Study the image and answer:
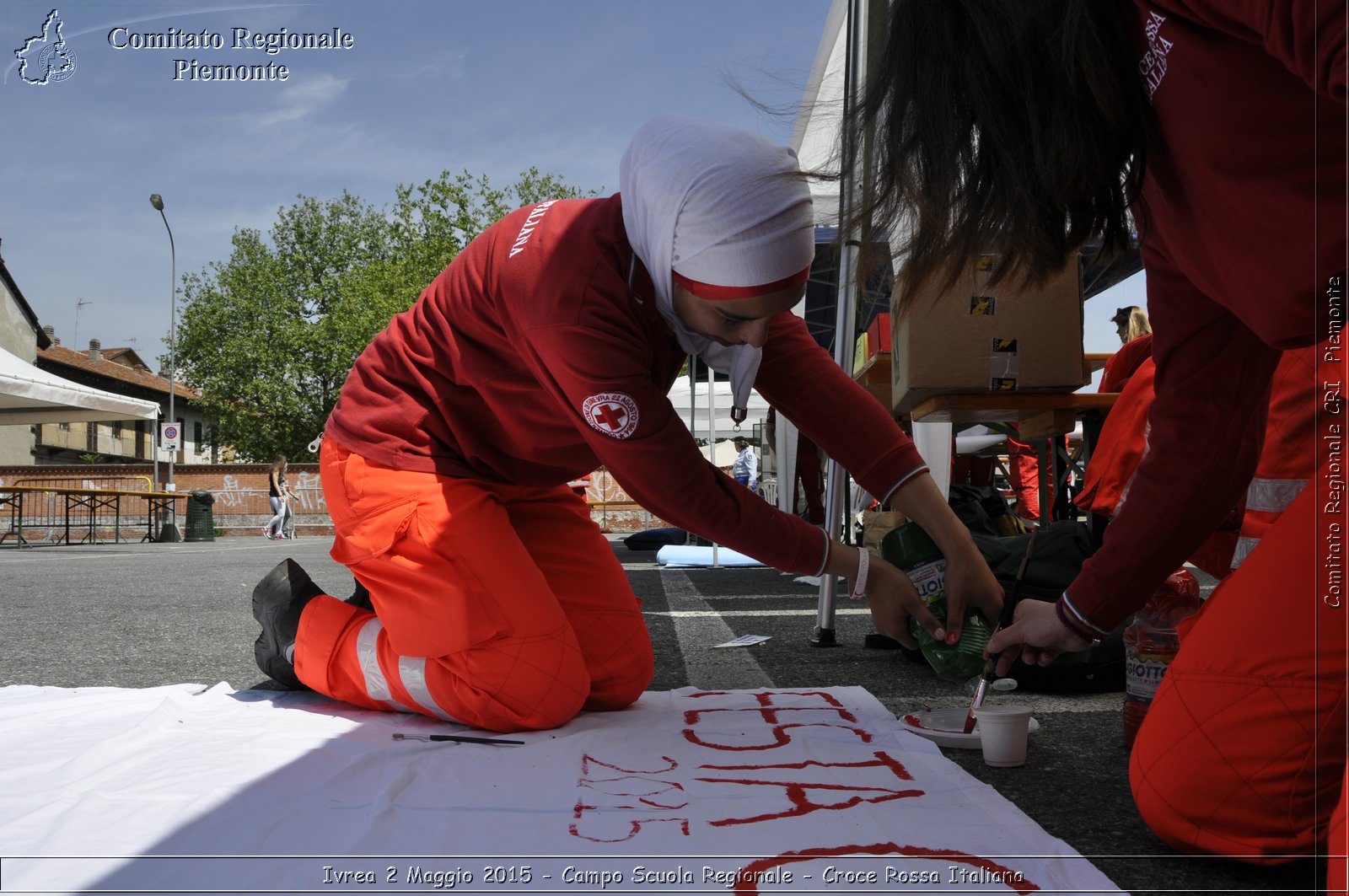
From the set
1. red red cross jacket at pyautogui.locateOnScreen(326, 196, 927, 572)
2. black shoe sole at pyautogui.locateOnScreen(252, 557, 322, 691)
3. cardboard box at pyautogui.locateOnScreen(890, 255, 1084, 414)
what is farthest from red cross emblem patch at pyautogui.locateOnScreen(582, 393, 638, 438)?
cardboard box at pyautogui.locateOnScreen(890, 255, 1084, 414)

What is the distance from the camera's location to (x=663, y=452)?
1.75m

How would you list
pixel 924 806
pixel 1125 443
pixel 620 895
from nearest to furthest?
pixel 620 895
pixel 924 806
pixel 1125 443

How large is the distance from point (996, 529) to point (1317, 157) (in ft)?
12.6

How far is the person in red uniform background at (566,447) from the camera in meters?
1.73

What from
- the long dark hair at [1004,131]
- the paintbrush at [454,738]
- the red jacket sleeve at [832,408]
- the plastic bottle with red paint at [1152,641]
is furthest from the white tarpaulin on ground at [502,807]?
the long dark hair at [1004,131]

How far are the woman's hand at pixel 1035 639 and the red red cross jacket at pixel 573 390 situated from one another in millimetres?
366

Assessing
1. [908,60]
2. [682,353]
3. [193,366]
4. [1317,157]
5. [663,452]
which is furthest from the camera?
[193,366]

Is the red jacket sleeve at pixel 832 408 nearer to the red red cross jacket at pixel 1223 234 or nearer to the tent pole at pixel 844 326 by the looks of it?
the red red cross jacket at pixel 1223 234

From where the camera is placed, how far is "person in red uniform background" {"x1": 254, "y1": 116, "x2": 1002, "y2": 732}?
1.73 meters

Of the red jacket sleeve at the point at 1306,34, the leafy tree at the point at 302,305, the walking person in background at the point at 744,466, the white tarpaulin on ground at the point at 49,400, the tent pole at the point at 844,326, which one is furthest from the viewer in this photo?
the leafy tree at the point at 302,305

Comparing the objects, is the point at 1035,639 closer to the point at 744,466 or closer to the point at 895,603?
the point at 895,603

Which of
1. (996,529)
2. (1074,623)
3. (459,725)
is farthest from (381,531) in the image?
(996,529)

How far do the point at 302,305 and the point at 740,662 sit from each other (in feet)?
120

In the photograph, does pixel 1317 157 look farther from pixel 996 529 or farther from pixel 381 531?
pixel 996 529
